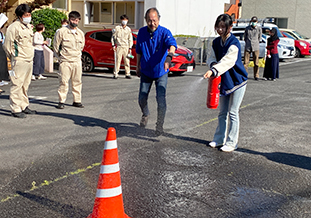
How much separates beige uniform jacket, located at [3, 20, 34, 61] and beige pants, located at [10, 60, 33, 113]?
5.1 inches

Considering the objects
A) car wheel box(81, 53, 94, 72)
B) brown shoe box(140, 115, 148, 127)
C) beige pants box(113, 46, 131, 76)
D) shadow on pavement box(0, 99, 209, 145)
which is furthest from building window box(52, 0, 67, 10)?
brown shoe box(140, 115, 148, 127)

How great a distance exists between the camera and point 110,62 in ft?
51.3

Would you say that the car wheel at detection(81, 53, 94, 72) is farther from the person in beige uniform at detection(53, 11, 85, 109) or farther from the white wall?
the white wall

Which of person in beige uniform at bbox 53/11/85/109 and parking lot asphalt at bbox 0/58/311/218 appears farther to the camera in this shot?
person in beige uniform at bbox 53/11/85/109

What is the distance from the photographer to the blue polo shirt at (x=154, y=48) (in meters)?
6.62

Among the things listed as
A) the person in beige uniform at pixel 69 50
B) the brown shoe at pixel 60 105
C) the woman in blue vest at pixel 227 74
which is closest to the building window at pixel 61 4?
the person in beige uniform at pixel 69 50

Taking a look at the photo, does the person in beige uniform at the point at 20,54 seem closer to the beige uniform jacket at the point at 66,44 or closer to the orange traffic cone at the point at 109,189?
the beige uniform jacket at the point at 66,44

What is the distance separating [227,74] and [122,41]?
8.85 metres

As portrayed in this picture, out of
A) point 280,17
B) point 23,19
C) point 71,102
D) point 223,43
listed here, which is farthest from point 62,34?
point 280,17

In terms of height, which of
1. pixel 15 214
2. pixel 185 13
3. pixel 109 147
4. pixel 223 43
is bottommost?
pixel 15 214

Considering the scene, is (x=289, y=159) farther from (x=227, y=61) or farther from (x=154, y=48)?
(x=154, y=48)

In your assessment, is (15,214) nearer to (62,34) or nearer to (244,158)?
Result: (244,158)

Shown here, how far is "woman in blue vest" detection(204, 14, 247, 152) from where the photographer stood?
5.53 meters

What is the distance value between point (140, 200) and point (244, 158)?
2.01 metres
